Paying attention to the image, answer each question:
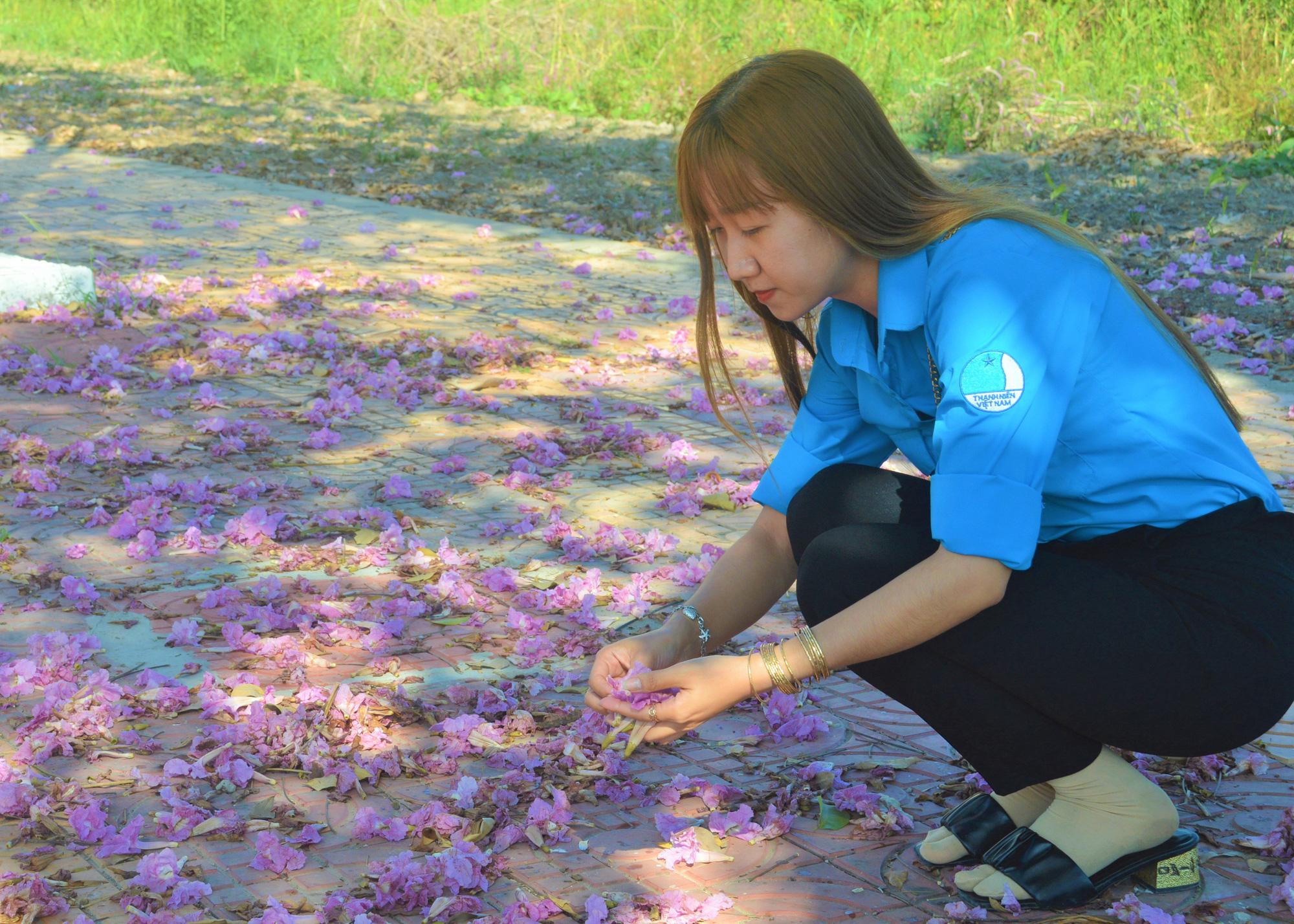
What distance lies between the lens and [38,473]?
4000 millimetres

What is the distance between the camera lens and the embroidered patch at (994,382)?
1766mm

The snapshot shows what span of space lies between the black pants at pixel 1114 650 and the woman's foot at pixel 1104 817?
0.14ft

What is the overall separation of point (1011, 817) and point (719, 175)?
48.1 inches

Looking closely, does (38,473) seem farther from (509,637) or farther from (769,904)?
(769,904)

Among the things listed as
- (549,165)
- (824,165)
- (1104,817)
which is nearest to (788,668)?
(1104,817)

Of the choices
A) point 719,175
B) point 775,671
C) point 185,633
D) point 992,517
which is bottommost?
point 185,633

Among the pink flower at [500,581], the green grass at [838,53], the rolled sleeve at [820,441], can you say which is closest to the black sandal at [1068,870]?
the rolled sleeve at [820,441]

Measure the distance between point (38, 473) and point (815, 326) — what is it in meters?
2.82

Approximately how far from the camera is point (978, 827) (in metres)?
2.17

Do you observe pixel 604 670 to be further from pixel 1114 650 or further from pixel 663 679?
pixel 1114 650

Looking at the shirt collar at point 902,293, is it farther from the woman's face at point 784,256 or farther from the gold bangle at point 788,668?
the gold bangle at point 788,668

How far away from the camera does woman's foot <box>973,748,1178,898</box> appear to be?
2.02 metres

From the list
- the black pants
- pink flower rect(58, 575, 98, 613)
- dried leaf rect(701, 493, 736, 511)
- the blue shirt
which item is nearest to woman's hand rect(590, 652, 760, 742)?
the black pants

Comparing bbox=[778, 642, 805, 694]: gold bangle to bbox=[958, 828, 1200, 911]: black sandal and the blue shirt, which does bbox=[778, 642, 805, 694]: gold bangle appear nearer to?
the blue shirt
